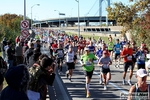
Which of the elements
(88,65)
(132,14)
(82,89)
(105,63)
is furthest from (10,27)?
(88,65)

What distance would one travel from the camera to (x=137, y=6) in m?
24.6

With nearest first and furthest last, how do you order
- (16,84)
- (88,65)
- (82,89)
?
1. (16,84)
2. (88,65)
3. (82,89)

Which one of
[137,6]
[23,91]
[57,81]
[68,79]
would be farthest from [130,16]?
[23,91]

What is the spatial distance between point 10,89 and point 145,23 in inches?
824

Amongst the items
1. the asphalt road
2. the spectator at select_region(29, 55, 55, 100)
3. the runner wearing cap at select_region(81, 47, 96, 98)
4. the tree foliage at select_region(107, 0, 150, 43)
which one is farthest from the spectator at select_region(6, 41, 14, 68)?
the tree foliage at select_region(107, 0, 150, 43)

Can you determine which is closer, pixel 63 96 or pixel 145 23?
pixel 63 96

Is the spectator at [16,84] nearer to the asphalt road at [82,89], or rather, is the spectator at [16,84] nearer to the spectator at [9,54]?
the asphalt road at [82,89]

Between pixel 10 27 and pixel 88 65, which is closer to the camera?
Result: pixel 88 65

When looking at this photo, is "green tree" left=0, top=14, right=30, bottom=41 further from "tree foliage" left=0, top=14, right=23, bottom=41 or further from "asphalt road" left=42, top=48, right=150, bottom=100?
"asphalt road" left=42, top=48, right=150, bottom=100

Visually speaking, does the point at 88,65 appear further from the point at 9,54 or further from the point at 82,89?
the point at 9,54

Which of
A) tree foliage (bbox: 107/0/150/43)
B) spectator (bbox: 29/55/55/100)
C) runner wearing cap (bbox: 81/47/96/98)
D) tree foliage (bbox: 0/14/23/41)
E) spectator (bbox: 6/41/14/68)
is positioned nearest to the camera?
spectator (bbox: 29/55/55/100)

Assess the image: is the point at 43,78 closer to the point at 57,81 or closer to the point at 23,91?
the point at 23,91

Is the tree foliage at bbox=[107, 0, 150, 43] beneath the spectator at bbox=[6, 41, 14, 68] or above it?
above

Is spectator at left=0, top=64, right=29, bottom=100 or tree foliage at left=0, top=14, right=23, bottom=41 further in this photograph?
tree foliage at left=0, top=14, right=23, bottom=41
